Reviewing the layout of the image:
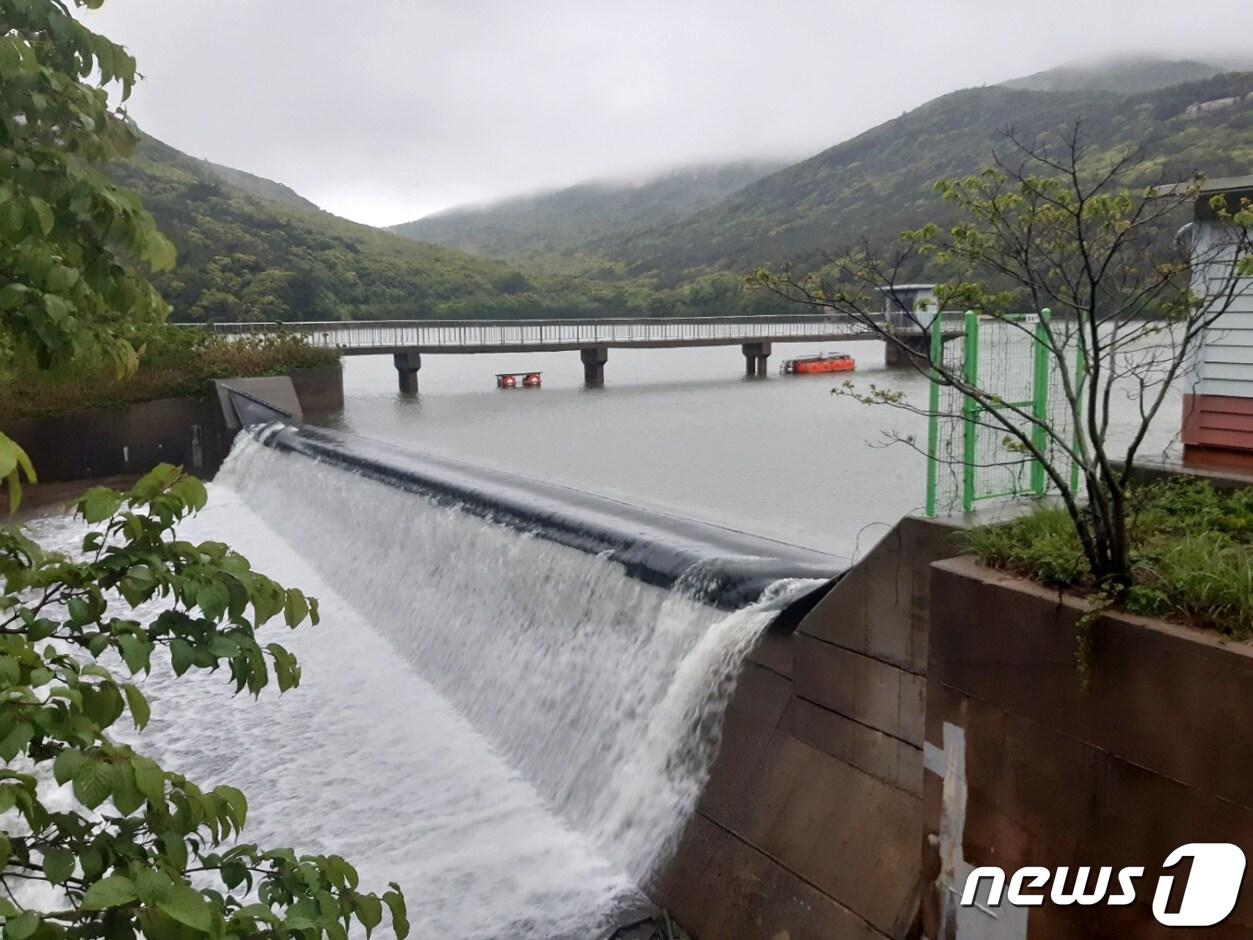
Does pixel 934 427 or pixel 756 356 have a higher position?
pixel 934 427

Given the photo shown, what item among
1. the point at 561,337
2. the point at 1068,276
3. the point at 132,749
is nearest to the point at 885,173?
the point at 561,337

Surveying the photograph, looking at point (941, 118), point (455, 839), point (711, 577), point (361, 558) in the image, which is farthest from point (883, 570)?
point (941, 118)

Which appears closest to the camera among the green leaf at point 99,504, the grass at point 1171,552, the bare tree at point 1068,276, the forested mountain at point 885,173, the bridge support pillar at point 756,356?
the green leaf at point 99,504

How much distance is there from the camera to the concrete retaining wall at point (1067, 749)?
3029mm

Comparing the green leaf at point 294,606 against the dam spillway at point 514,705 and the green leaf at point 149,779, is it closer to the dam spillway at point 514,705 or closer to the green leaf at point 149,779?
the green leaf at point 149,779

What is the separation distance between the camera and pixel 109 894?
157 cm

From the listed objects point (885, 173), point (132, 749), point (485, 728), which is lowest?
point (485, 728)

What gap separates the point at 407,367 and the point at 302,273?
31789 mm

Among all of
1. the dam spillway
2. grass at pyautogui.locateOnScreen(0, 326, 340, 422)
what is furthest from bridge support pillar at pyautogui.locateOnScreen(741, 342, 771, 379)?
the dam spillway

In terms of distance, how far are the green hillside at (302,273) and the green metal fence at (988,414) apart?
44862 mm

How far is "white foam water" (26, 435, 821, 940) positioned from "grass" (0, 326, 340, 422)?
371 inches

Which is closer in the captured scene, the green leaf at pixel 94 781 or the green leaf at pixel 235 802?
the green leaf at pixel 94 781

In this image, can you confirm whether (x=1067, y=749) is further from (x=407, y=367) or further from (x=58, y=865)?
(x=407, y=367)

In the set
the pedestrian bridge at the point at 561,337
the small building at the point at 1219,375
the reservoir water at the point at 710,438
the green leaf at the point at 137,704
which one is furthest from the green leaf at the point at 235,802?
the pedestrian bridge at the point at 561,337
